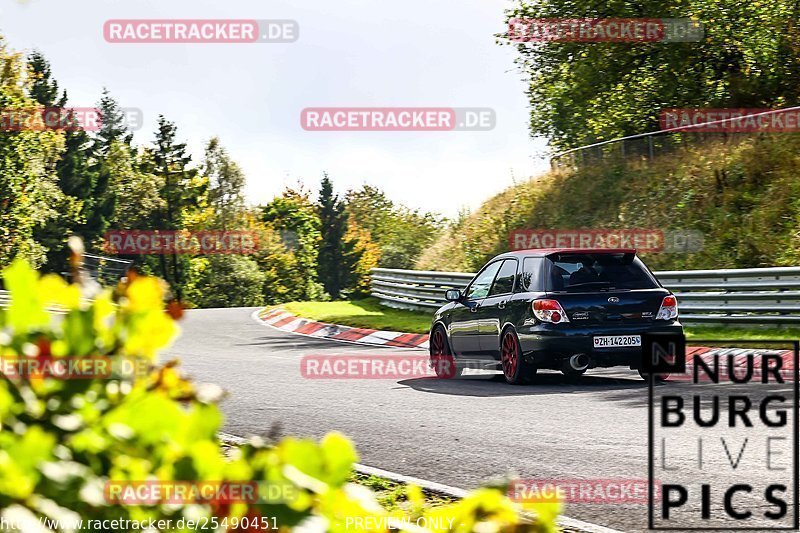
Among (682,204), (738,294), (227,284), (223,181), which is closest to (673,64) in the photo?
(682,204)

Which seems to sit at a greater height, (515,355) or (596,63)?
(596,63)

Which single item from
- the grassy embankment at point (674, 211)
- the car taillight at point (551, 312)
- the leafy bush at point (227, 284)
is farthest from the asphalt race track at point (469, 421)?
the leafy bush at point (227, 284)

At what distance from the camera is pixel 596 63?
3197 centimetres

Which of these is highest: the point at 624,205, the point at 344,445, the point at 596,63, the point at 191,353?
the point at 596,63

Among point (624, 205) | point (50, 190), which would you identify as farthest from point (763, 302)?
point (50, 190)

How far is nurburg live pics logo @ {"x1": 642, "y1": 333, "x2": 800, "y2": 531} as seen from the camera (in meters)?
5.82

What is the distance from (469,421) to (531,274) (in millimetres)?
3270

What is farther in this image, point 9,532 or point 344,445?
point 344,445

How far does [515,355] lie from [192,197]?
75.6 m

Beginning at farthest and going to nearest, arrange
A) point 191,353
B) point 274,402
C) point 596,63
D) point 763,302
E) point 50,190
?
1. point 50,190
2. point 596,63
3. point 191,353
4. point 763,302
5. point 274,402

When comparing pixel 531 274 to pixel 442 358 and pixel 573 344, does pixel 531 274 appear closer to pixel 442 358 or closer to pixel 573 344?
pixel 573 344

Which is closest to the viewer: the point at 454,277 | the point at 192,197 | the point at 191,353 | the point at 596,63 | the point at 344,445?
the point at 344,445

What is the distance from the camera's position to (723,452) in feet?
25.0

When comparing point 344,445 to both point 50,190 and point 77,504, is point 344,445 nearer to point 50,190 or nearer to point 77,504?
point 77,504
